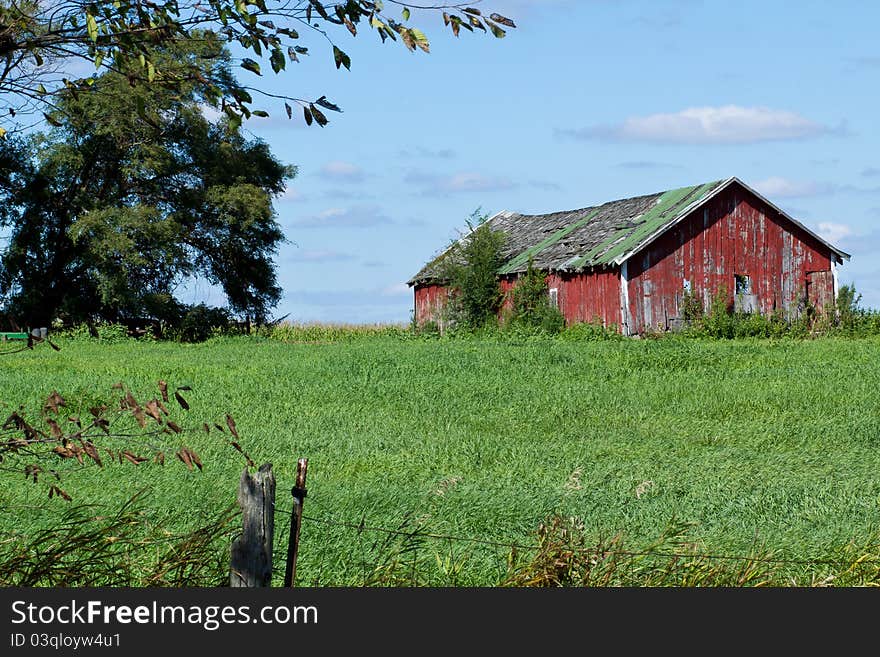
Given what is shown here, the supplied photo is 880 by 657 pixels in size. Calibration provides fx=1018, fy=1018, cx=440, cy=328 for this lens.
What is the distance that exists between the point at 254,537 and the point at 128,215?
3556cm

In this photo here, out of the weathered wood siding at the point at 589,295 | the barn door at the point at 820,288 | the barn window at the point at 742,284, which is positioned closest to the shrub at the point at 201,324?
the weathered wood siding at the point at 589,295

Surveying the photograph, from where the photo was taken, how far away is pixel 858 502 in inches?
391

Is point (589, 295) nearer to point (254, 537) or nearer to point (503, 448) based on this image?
point (503, 448)

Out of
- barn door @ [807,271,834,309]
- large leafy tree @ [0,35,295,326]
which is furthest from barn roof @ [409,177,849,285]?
large leafy tree @ [0,35,295,326]

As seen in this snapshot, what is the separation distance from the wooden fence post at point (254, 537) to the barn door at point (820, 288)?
34343 millimetres

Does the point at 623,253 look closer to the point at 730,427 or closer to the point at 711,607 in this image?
the point at 730,427

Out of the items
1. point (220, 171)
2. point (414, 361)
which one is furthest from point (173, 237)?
point (414, 361)

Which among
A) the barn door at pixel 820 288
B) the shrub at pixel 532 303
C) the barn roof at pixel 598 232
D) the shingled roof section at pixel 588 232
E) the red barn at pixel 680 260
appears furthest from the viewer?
the barn door at pixel 820 288

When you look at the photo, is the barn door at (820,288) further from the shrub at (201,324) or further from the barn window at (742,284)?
the shrub at (201,324)

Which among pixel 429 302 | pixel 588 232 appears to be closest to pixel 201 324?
pixel 429 302

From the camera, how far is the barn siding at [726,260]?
1296 inches

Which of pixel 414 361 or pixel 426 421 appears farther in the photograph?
pixel 414 361

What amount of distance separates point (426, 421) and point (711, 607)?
1097 centimetres

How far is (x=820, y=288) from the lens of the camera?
36062 millimetres
